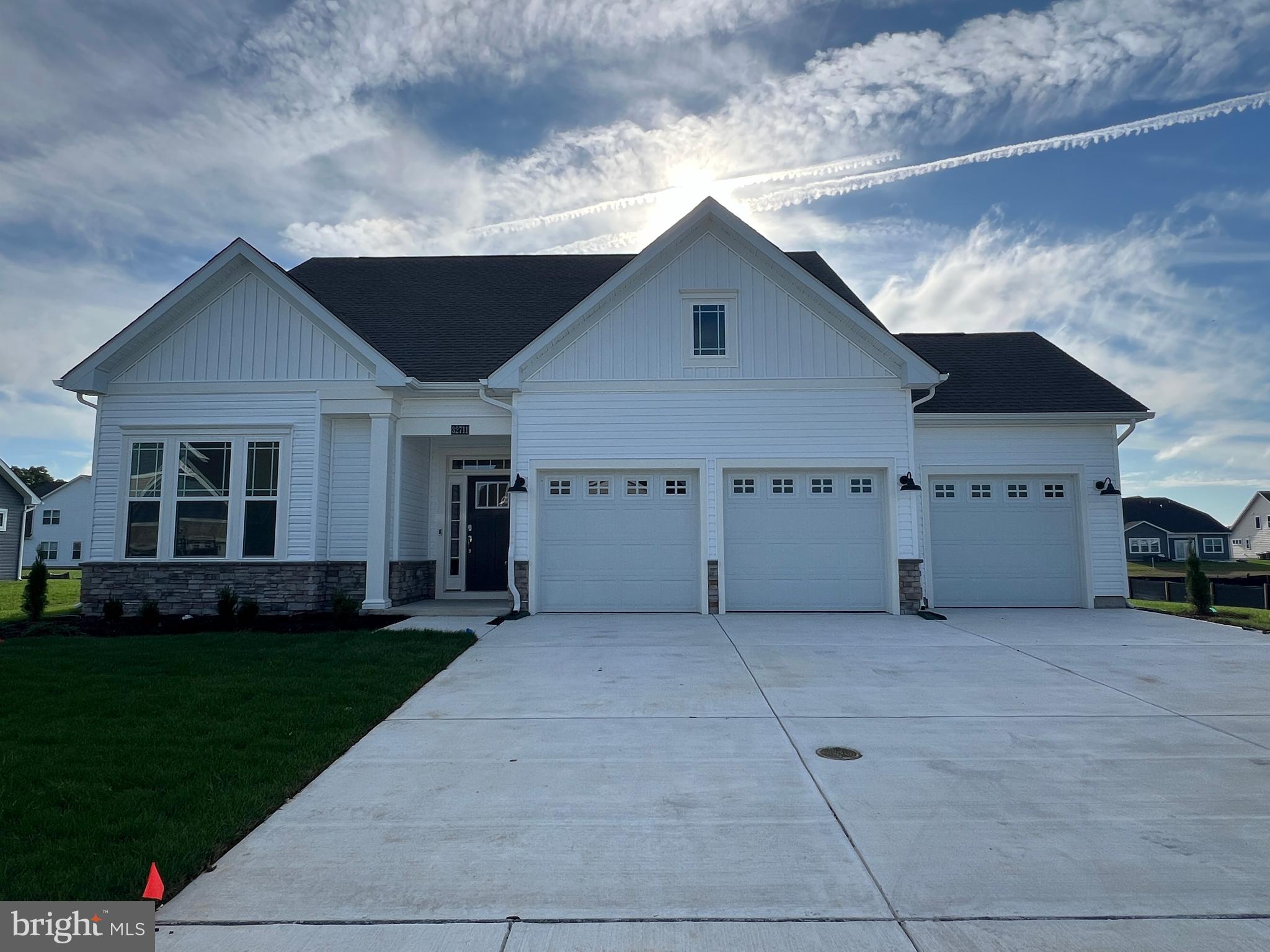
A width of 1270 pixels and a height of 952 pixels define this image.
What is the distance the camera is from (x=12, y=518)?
28.0 m

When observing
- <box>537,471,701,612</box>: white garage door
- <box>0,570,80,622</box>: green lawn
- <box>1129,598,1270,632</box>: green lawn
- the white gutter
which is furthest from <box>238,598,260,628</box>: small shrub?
<box>1129,598,1270,632</box>: green lawn

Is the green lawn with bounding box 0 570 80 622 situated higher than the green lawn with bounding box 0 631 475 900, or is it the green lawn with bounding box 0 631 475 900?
the green lawn with bounding box 0 570 80 622

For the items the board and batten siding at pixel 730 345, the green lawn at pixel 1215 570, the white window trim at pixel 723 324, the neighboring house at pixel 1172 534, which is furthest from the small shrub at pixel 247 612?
the neighboring house at pixel 1172 534

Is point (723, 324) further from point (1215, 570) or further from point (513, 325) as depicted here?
point (1215, 570)

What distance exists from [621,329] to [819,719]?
830 cm

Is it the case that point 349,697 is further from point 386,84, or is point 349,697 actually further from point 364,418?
point 386,84

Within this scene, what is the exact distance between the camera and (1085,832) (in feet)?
12.4

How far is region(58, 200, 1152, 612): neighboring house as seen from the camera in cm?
1239

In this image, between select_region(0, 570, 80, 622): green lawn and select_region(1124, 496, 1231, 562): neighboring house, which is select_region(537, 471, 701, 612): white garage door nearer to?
select_region(0, 570, 80, 622): green lawn

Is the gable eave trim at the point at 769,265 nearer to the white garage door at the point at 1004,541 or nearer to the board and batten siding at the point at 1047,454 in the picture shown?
the board and batten siding at the point at 1047,454

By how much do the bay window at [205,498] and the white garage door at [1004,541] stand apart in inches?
460

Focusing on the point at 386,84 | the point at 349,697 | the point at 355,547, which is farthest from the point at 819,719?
the point at 386,84

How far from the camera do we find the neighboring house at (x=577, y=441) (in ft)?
40.7

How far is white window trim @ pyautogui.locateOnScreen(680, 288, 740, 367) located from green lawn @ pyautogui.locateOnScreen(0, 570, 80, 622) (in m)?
11.7
